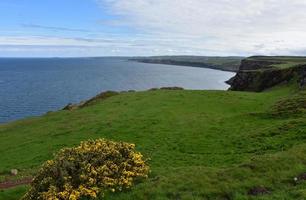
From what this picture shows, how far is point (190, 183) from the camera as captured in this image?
20.5 m

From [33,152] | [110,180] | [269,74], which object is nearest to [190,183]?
[110,180]

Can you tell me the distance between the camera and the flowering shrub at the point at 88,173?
19.9 m

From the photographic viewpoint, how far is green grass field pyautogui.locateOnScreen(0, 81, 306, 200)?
20.1m

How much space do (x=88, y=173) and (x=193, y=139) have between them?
15007 mm

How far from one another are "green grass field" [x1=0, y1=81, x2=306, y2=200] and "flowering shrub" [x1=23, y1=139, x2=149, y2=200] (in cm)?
98

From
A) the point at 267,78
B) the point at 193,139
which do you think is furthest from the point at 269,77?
the point at 193,139

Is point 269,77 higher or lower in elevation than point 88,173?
higher

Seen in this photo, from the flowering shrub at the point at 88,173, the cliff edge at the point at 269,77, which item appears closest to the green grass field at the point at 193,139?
the flowering shrub at the point at 88,173

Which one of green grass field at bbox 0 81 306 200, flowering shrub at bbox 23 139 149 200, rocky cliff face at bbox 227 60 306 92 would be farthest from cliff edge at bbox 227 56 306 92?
flowering shrub at bbox 23 139 149 200

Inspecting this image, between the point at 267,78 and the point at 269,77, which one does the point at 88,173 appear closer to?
the point at 269,77

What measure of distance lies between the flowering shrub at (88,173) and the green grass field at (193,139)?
983mm

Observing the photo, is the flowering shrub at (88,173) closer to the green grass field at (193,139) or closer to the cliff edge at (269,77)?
the green grass field at (193,139)

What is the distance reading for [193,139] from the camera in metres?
34.5

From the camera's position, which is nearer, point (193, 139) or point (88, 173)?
point (88, 173)
